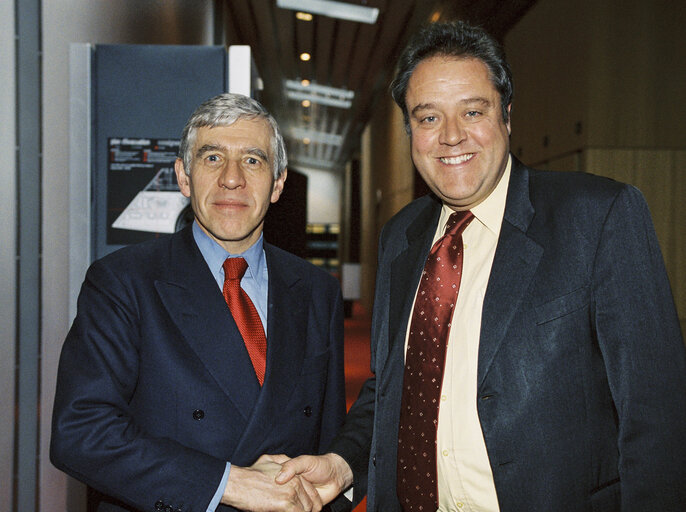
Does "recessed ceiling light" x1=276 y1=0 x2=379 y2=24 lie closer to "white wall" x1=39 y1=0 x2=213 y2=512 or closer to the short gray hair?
"white wall" x1=39 y1=0 x2=213 y2=512

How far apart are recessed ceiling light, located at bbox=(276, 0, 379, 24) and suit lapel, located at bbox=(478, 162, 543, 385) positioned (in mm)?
7379

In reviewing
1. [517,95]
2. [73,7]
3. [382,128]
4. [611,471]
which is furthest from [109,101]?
[382,128]

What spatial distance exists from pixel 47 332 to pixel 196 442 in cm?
139

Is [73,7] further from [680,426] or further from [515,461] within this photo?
[680,426]

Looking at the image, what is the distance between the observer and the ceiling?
688cm

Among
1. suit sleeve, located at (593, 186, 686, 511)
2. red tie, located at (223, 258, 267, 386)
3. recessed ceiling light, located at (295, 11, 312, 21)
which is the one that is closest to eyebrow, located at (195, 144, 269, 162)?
red tie, located at (223, 258, 267, 386)

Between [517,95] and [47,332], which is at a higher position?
[517,95]

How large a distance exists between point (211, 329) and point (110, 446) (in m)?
0.38

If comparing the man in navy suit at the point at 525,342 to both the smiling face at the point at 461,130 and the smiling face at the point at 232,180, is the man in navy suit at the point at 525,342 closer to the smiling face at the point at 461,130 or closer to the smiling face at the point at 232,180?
the smiling face at the point at 461,130

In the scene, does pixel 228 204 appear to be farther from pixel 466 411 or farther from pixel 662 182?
pixel 662 182

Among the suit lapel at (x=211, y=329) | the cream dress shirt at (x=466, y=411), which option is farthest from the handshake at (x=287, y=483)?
the cream dress shirt at (x=466, y=411)

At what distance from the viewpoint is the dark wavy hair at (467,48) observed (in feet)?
5.20

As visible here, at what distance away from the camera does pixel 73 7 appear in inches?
106

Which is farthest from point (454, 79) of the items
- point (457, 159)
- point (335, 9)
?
point (335, 9)
